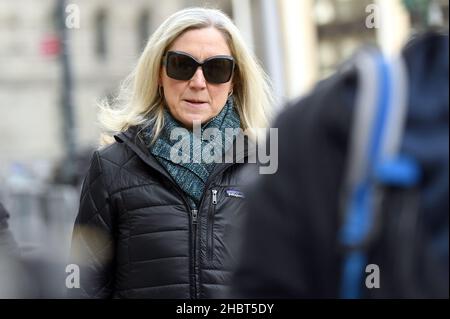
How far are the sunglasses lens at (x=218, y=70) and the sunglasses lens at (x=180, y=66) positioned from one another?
0.15 feet

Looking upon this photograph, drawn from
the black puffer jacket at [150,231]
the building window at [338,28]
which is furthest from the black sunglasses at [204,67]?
the building window at [338,28]

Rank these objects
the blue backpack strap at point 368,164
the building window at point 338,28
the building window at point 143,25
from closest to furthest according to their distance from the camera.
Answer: the blue backpack strap at point 368,164 < the building window at point 338,28 < the building window at point 143,25

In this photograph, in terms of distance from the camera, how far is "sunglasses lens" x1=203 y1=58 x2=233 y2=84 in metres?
3.22

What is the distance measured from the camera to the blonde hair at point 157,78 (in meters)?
3.23

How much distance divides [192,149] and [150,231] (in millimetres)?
319

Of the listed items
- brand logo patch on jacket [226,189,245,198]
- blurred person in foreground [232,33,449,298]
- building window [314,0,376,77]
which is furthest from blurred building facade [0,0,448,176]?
blurred person in foreground [232,33,449,298]

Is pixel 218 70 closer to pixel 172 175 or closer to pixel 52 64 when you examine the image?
pixel 172 175

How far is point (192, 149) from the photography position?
123 inches

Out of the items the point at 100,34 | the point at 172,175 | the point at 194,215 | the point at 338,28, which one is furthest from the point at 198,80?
the point at 100,34

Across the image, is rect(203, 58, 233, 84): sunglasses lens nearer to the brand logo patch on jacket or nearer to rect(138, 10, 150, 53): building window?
the brand logo patch on jacket

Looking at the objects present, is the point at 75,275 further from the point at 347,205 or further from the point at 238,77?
the point at 347,205

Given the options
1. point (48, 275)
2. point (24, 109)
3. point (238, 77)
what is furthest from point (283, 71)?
point (24, 109)

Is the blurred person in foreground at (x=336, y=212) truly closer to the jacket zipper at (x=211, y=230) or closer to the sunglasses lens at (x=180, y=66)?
the jacket zipper at (x=211, y=230)
